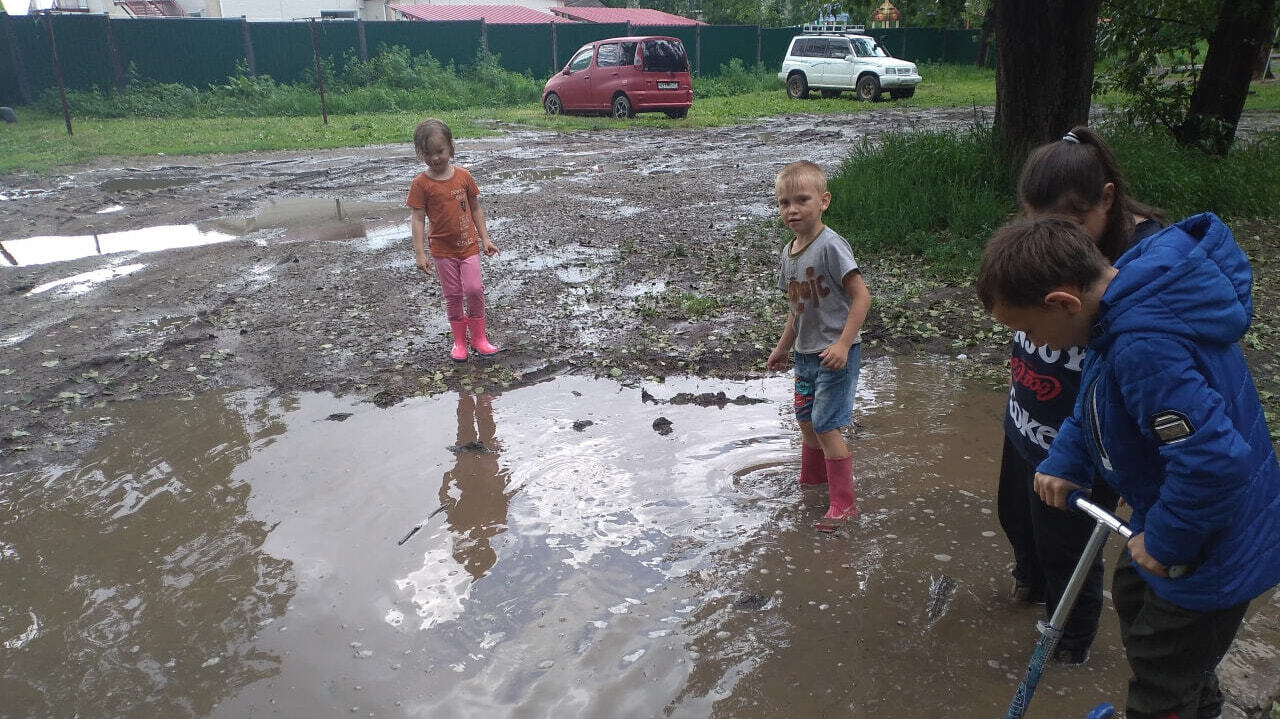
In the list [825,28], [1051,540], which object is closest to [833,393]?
[1051,540]

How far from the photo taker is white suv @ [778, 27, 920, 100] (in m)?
25.1

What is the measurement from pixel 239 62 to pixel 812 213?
26.3 m

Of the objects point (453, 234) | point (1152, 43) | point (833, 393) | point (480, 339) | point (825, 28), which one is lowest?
point (480, 339)

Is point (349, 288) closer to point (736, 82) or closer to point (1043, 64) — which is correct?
point (1043, 64)

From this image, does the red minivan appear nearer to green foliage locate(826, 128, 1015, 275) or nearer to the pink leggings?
green foliage locate(826, 128, 1015, 275)

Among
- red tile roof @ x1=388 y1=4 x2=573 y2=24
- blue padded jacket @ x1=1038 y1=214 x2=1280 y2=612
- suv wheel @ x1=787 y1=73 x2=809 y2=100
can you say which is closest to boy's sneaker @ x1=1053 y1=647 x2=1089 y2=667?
blue padded jacket @ x1=1038 y1=214 x2=1280 y2=612

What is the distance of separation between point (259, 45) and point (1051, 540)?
1102 inches

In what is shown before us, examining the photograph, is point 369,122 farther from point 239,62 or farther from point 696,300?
point 696,300

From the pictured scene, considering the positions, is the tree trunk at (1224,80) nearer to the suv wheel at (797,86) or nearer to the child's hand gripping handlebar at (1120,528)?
the child's hand gripping handlebar at (1120,528)

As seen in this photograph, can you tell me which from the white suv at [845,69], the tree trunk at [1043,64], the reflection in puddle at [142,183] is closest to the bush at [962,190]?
the tree trunk at [1043,64]

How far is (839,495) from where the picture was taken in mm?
3953

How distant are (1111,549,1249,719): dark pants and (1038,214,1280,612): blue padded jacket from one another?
8 cm

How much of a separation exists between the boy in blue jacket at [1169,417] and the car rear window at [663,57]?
65.1 feet

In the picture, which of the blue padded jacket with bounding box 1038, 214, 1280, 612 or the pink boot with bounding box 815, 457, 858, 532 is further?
the pink boot with bounding box 815, 457, 858, 532
